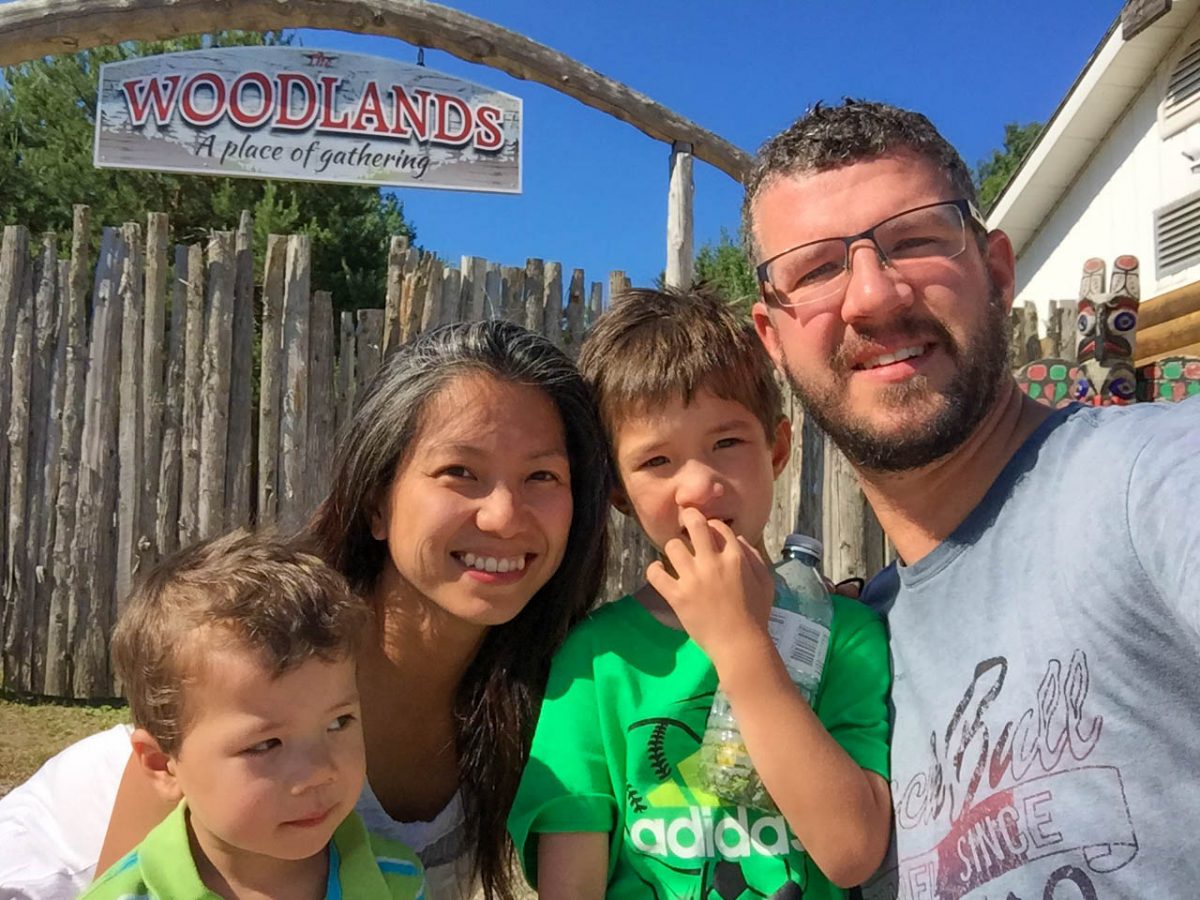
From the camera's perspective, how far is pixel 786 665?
184cm

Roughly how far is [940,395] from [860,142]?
553 mm

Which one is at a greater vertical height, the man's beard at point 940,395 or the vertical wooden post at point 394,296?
the vertical wooden post at point 394,296

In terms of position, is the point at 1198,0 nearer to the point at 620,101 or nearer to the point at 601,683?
the point at 620,101

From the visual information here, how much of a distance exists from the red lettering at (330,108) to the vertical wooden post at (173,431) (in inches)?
60.5

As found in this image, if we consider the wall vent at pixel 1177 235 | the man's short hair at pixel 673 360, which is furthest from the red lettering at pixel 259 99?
the wall vent at pixel 1177 235

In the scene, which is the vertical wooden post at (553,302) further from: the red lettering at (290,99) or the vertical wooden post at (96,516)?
the vertical wooden post at (96,516)

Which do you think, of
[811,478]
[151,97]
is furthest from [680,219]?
[151,97]

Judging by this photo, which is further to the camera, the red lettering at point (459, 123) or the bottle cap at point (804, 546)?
the red lettering at point (459, 123)

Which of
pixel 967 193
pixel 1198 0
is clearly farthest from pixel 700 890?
pixel 1198 0

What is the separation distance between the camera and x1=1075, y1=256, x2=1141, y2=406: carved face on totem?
618 cm

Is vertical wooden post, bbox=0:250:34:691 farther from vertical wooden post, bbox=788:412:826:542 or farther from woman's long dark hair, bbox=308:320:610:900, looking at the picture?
vertical wooden post, bbox=788:412:826:542

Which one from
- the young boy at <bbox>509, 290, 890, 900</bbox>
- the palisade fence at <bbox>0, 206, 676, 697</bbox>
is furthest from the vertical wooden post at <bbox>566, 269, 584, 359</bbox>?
the young boy at <bbox>509, 290, 890, 900</bbox>

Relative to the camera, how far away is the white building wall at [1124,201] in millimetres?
8734

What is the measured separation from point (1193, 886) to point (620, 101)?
6.06 m
